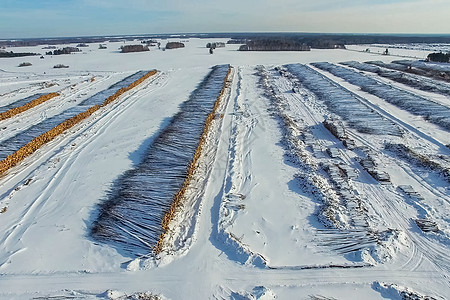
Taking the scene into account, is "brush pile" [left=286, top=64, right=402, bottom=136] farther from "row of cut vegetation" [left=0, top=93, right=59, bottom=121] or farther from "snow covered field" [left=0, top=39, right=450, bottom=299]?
"row of cut vegetation" [left=0, top=93, right=59, bottom=121]

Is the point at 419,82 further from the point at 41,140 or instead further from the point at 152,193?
the point at 41,140

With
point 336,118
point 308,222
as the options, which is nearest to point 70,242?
point 308,222

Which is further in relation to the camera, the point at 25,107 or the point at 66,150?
the point at 25,107

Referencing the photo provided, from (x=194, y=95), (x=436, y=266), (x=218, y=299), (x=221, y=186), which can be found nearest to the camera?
(x=218, y=299)

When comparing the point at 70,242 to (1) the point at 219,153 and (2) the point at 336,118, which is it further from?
(2) the point at 336,118

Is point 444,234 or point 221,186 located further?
point 221,186

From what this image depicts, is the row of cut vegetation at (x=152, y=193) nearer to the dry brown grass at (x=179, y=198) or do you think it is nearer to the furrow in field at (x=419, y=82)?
the dry brown grass at (x=179, y=198)

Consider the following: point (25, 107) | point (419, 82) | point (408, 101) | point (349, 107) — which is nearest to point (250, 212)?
point (349, 107)

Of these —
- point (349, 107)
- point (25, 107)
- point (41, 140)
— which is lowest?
point (41, 140)
